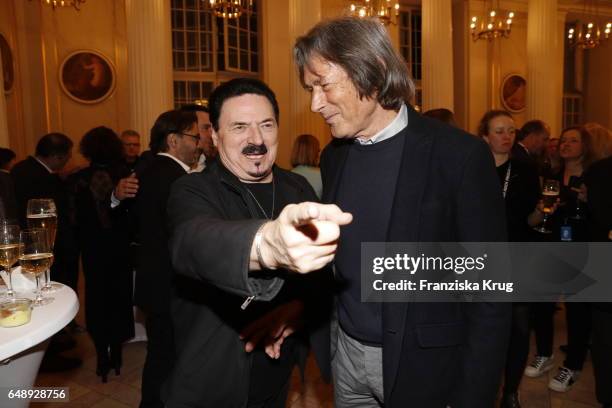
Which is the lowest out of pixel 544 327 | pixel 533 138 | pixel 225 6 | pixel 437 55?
pixel 544 327

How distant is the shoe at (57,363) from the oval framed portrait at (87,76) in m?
8.23

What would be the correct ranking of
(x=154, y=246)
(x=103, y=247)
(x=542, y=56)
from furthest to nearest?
(x=542, y=56)
(x=103, y=247)
(x=154, y=246)

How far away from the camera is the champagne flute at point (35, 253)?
194 cm

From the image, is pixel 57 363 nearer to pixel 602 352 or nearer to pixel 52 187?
pixel 52 187

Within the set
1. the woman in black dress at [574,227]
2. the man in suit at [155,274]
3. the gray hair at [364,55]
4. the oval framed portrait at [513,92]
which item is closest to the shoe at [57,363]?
the man in suit at [155,274]

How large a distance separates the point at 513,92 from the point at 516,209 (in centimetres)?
1302

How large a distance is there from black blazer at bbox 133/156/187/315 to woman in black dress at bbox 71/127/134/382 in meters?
0.84

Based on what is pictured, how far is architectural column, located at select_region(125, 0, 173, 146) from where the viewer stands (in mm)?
7598

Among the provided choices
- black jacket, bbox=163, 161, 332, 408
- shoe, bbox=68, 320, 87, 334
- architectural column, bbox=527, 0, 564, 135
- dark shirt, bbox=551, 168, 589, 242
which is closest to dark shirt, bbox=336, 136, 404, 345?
black jacket, bbox=163, 161, 332, 408

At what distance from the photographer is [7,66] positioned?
949cm

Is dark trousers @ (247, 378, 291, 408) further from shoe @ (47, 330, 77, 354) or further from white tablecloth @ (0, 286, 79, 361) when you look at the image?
shoe @ (47, 330, 77, 354)

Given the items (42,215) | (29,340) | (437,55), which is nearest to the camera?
(29,340)

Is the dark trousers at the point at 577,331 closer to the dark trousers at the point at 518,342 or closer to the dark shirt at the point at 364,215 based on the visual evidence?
the dark trousers at the point at 518,342

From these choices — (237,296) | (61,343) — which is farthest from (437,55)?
(237,296)
